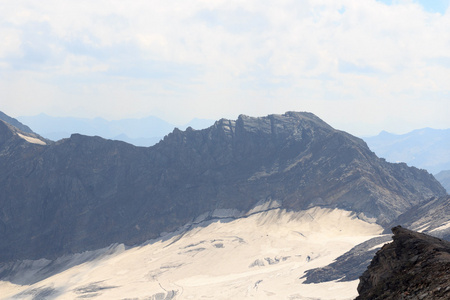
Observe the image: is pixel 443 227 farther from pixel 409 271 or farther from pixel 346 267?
pixel 409 271

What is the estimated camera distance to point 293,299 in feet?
495

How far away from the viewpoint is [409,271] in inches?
1919

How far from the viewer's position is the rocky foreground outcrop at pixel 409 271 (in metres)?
40.2

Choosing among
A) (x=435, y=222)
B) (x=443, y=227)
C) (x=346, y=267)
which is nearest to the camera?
(x=346, y=267)

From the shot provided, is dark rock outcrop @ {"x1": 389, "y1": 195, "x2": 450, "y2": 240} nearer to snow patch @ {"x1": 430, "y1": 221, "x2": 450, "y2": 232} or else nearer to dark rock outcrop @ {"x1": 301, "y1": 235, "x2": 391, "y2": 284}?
snow patch @ {"x1": 430, "y1": 221, "x2": 450, "y2": 232}

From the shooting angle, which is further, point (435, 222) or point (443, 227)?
point (435, 222)

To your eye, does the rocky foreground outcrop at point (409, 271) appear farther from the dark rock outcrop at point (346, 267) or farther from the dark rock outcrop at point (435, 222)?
the dark rock outcrop at point (435, 222)

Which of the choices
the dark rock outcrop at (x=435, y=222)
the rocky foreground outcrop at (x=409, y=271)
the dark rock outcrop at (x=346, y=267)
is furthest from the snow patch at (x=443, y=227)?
the rocky foreground outcrop at (x=409, y=271)

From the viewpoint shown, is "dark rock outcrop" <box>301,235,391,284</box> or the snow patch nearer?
"dark rock outcrop" <box>301,235,391,284</box>

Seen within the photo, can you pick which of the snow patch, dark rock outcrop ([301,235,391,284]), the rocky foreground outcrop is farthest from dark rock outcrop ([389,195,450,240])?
the rocky foreground outcrop

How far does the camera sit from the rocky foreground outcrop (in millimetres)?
40156

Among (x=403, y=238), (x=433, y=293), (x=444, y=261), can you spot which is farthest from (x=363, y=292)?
(x=433, y=293)

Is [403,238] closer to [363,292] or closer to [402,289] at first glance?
[363,292]

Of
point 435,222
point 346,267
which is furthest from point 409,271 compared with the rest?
point 435,222
